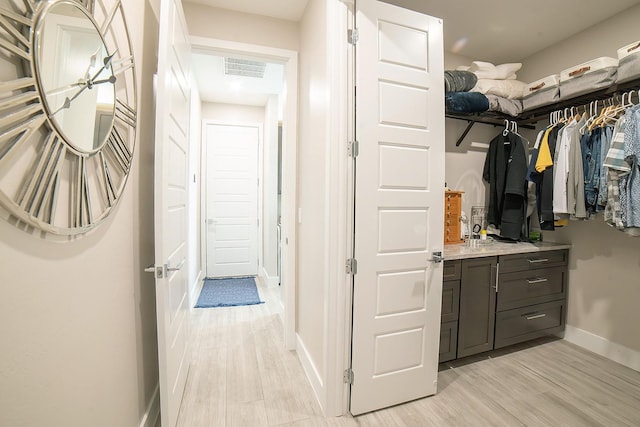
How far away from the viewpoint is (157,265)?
1.33 m

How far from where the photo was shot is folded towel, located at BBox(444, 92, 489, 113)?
2.29 meters

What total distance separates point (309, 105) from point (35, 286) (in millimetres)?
1808

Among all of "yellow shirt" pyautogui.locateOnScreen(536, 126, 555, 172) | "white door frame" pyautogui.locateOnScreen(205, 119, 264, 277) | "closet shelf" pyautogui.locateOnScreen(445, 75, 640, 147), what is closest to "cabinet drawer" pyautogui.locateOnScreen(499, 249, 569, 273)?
"yellow shirt" pyautogui.locateOnScreen(536, 126, 555, 172)

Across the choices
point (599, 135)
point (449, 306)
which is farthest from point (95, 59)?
point (599, 135)

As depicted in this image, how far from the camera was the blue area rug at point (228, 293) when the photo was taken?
3.41 metres

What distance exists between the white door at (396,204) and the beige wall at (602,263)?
1.75 m

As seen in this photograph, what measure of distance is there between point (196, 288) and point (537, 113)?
4.37m

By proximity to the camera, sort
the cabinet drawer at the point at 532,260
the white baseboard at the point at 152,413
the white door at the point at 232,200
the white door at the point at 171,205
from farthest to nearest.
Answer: the white door at the point at 232,200, the cabinet drawer at the point at 532,260, the white baseboard at the point at 152,413, the white door at the point at 171,205

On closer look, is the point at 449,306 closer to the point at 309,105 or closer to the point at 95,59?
the point at 309,105

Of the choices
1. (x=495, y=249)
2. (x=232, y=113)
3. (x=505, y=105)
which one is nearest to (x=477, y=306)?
(x=495, y=249)

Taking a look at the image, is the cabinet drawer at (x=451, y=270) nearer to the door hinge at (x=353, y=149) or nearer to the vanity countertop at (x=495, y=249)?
the vanity countertop at (x=495, y=249)

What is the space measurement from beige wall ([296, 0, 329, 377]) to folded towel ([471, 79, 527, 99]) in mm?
1586

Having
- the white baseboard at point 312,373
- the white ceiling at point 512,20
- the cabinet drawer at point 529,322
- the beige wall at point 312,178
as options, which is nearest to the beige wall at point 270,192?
the beige wall at point 312,178

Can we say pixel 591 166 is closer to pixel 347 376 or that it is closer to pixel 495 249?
pixel 495 249
